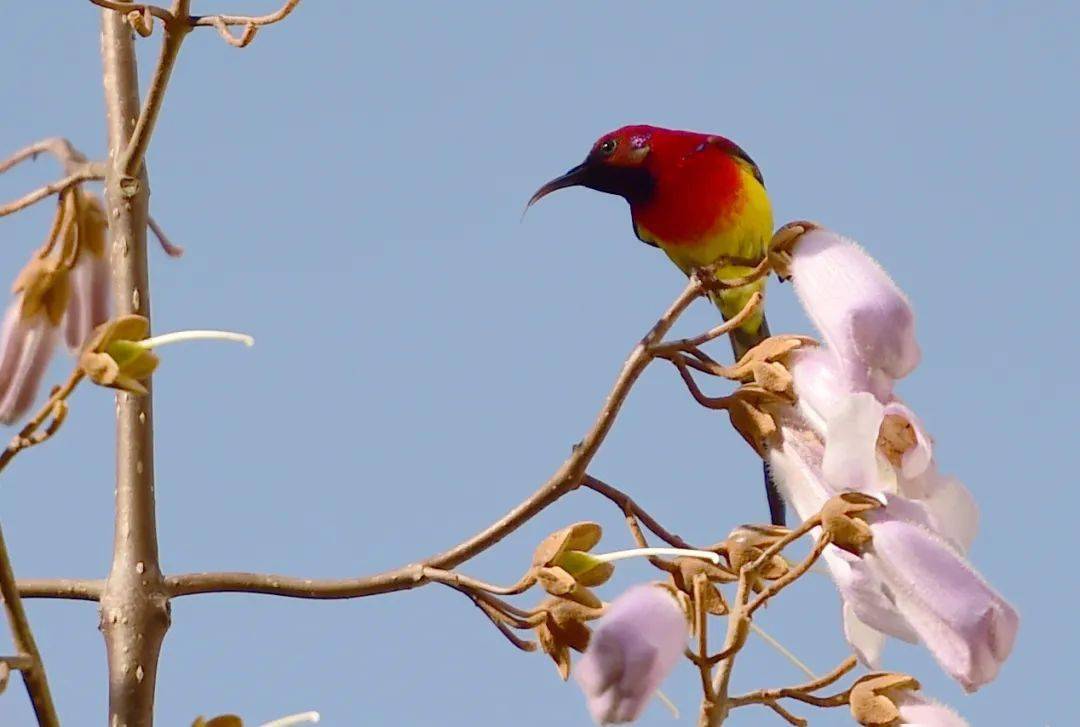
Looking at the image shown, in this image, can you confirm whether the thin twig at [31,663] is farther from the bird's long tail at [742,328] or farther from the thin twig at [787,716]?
the bird's long tail at [742,328]

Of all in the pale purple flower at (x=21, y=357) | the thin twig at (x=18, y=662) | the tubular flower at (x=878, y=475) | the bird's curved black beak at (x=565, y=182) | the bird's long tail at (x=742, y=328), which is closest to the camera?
the thin twig at (x=18, y=662)

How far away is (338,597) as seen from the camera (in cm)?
114

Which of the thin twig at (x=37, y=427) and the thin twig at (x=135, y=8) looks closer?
the thin twig at (x=37, y=427)

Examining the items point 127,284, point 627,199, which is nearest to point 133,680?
point 127,284

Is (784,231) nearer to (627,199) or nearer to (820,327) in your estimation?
(820,327)

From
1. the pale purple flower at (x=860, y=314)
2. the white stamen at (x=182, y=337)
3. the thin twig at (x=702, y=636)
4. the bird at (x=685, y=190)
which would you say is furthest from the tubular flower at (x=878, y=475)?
the bird at (x=685, y=190)

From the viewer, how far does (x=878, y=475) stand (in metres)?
1.10

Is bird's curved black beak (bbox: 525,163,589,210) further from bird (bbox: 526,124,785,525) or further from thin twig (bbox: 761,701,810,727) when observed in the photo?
thin twig (bbox: 761,701,810,727)

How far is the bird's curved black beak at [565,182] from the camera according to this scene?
7.93 feet

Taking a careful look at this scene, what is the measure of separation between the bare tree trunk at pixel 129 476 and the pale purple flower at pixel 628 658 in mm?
343

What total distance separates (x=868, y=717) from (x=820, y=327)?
0.30m

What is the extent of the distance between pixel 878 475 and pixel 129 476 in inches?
23.8

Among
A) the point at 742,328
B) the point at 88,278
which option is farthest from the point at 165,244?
the point at 742,328

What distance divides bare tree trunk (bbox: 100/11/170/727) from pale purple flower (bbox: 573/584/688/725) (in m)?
0.34
